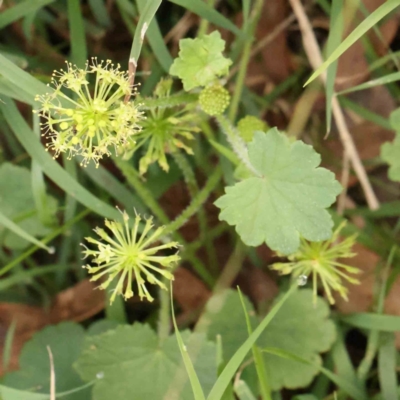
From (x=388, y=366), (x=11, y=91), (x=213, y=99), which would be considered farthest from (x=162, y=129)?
(x=388, y=366)

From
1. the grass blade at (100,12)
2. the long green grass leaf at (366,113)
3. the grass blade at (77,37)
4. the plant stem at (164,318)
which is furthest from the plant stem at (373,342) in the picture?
the grass blade at (100,12)

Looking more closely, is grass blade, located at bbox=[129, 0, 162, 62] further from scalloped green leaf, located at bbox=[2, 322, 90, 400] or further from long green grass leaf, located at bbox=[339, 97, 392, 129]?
scalloped green leaf, located at bbox=[2, 322, 90, 400]

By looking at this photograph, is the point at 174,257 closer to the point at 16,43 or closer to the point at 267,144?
the point at 267,144

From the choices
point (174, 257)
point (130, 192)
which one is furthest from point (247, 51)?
point (174, 257)

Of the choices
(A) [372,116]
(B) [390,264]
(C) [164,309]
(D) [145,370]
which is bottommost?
(D) [145,370]

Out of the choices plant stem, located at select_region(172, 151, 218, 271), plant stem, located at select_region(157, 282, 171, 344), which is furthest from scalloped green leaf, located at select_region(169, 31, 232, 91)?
plant stem, located at select_region(157, 282, 171, 344)

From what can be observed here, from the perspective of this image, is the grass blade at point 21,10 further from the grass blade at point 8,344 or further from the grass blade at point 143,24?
the grass blade at point 8,344
